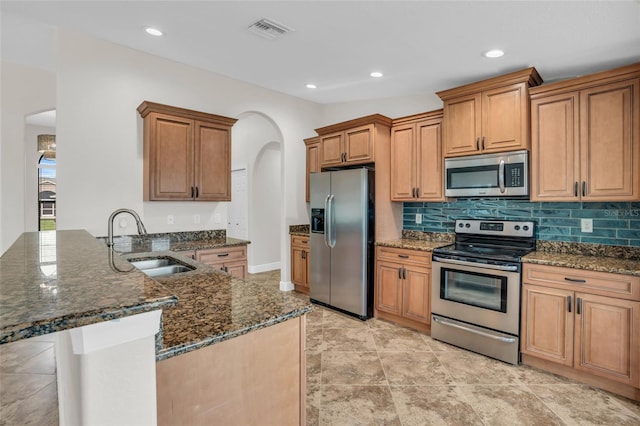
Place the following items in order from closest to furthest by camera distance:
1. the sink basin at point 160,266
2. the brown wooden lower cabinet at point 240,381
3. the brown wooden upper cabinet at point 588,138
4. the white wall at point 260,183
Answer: the brown wooden lower cabinet at point 240,381 < the sink basin at point 160,266 < the brown wooden upper cabinet at point 588,138 < the white wall at point 260,183

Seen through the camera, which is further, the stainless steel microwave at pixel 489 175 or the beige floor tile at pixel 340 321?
the beige floor tile at pixel 340 321

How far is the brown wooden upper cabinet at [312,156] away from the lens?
15.5ft

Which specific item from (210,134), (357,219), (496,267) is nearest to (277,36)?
(210,134)

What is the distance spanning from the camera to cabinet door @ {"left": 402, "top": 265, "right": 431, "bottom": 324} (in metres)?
3.35

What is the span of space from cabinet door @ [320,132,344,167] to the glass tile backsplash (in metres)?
1.27

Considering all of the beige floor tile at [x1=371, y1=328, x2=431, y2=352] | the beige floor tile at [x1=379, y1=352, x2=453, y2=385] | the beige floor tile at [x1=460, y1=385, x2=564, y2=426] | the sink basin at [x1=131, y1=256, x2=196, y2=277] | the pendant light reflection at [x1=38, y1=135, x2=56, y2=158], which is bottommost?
the beige floor tile at [x1=460, y1=385, x2=564, y2=426]

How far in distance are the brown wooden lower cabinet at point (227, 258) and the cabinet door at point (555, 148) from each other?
9.51ft

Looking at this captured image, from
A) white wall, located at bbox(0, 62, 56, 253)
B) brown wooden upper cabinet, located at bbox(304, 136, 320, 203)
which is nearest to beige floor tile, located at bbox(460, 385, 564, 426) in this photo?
brown wooden upper cabinet, located at bbox(304, 136, 320, 203)

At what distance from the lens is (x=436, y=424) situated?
2.03 meters

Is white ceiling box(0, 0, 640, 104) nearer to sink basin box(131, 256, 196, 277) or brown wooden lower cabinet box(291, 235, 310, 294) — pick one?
sink basin box(131, 256, 196, 277)

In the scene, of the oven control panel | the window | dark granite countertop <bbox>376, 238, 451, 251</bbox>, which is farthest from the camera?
the window

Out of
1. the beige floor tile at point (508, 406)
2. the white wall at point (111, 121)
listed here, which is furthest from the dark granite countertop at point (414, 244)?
the white wall at point (111, 121)

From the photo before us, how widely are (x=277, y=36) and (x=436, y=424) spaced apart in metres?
3.17

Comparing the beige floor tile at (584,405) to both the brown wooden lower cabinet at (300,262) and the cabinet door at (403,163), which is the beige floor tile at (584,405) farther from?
the brown wooden lower cabinet at (300,262)
